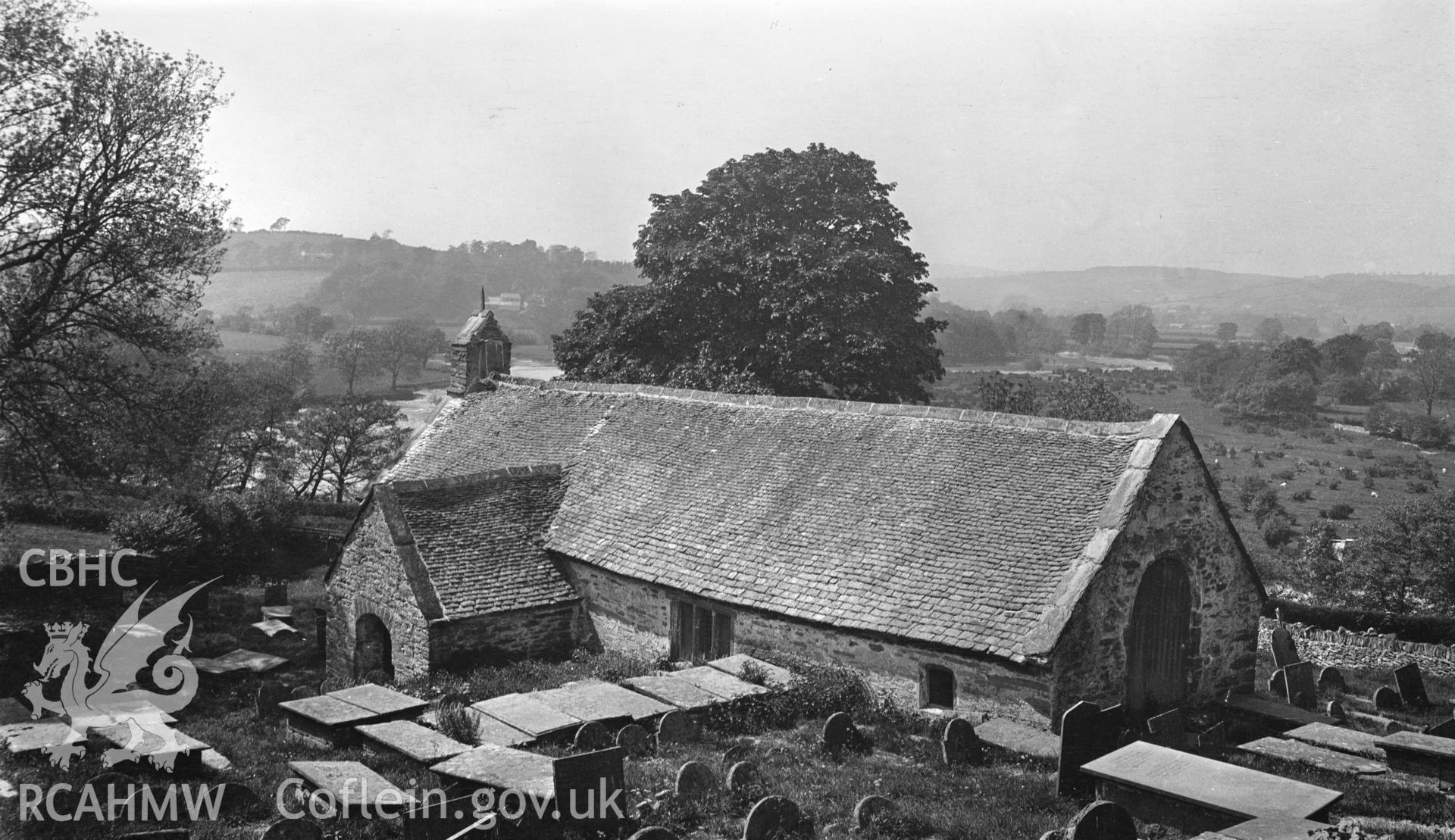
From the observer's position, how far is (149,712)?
17141 mm

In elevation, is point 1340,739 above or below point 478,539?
below

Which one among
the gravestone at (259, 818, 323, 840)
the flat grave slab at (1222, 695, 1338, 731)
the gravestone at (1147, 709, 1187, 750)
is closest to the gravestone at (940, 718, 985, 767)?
the gravestone at (1147, 709, 1187, 750)

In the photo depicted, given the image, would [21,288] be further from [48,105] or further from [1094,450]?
[1094,450]

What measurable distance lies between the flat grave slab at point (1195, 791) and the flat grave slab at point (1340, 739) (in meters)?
4.51

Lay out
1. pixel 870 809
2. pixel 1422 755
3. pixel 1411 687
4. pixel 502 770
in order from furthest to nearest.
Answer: pixel 1411 687 → pixel 1422 755 → pixel 502 770 → pixel 870 809

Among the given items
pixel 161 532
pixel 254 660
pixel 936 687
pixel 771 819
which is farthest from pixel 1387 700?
pixel 161 532

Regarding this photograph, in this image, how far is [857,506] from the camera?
67.7ft

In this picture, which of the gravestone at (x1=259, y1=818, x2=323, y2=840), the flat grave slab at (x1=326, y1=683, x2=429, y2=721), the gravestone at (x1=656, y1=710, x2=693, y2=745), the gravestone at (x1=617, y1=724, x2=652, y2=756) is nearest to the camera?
the gravestone at (x1=259, y1=818, x2=323, y2=840)

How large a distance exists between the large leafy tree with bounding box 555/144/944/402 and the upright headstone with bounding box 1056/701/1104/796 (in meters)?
22.7

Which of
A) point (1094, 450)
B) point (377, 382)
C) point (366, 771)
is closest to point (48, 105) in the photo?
point (366, 771)

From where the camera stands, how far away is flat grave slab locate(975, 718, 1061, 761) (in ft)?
49.7

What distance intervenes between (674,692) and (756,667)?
2.10m

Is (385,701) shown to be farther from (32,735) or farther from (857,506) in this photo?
(857,506)

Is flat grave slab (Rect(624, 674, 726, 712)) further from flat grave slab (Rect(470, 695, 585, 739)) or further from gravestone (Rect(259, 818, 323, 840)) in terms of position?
gravestone (Rect(259, 818, 323, 840))
